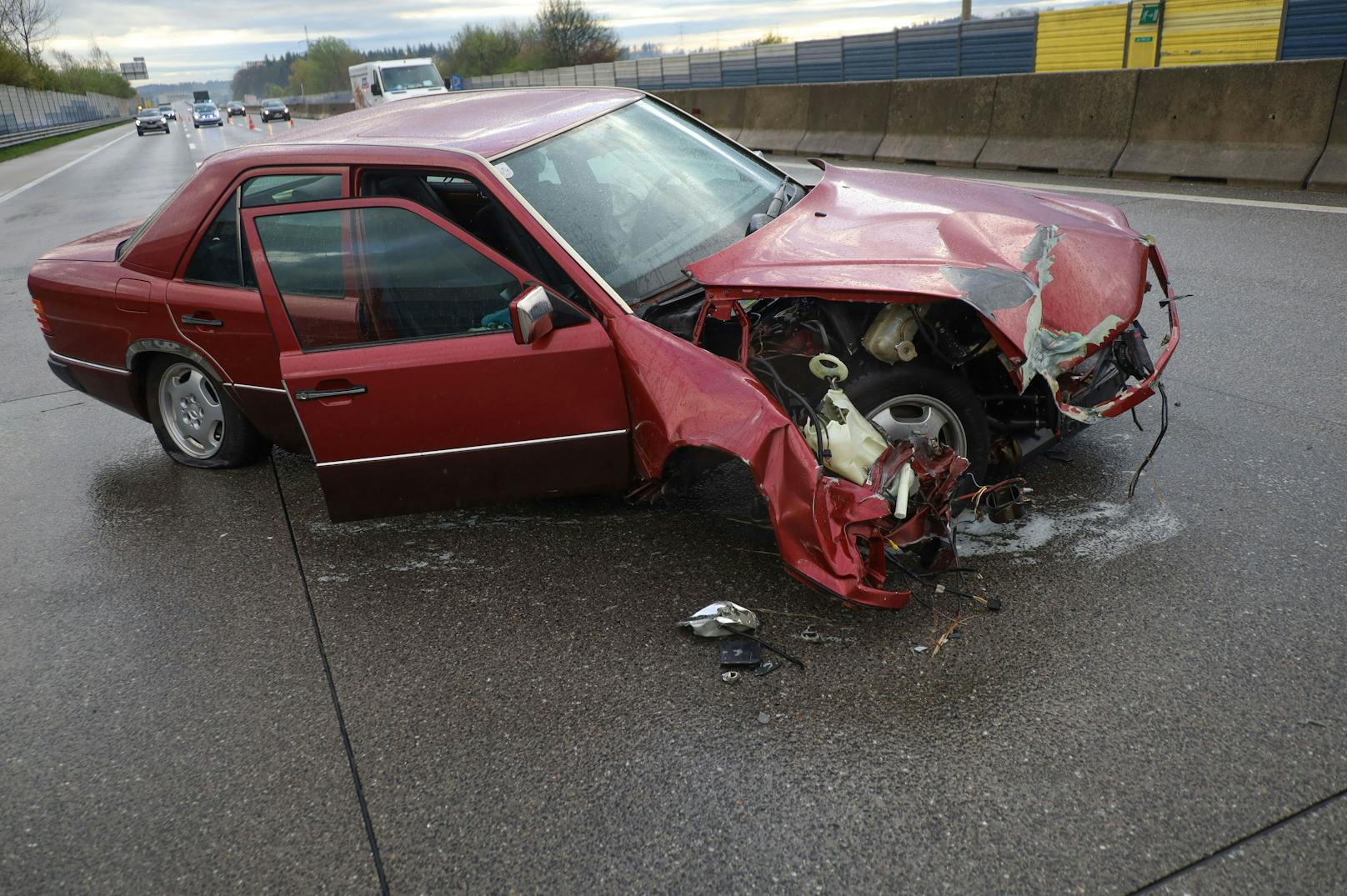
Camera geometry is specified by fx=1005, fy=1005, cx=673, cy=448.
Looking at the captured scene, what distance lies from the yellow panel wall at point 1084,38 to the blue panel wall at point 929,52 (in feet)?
6.47

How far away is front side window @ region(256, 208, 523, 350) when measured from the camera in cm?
371

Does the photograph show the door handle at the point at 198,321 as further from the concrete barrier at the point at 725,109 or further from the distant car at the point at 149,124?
the distant car at the point at 149,124

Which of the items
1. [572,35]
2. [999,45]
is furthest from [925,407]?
[572,35]

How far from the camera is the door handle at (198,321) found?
4516mm

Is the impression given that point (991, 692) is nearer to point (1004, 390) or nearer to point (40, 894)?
point (1004, 390)

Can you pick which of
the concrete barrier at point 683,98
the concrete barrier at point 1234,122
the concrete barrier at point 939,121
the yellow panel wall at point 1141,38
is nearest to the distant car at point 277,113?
the concrete barrier at point 683,98

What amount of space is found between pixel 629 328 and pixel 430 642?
1302mm

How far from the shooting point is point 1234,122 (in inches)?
408

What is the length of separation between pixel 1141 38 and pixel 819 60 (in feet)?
29.2

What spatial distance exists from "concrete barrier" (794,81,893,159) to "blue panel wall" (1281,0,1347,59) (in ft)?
20.0

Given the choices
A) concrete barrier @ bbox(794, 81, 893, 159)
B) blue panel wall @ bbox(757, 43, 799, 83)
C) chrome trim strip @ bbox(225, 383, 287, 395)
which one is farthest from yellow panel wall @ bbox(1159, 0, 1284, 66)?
chrome trim strip @ bbox(225, 383, 287, 395)

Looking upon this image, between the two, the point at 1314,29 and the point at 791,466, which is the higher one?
the point at 1314,29

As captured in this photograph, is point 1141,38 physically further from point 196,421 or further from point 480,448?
point 480,448

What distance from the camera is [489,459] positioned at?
3803mm
